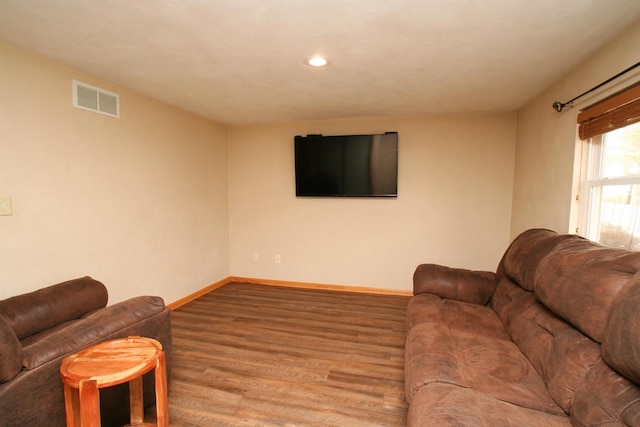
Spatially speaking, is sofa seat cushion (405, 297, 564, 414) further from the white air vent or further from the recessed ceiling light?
the white air vent

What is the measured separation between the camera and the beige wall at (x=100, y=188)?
211 cm

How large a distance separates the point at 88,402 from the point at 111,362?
166mm

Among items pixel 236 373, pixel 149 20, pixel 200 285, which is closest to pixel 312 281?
pixel 200 285

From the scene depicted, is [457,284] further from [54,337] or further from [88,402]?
[54,337]

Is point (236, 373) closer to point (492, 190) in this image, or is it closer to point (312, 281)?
point (312, 281)

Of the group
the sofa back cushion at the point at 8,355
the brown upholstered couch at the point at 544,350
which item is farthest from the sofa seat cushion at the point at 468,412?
the sofa back cushion at the point at 8,355

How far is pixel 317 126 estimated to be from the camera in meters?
4.19

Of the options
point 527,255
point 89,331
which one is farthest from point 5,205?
point 527,255

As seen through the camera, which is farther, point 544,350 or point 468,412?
point 544,350

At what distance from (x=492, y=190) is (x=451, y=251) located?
35.0 inches

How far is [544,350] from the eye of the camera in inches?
60.5

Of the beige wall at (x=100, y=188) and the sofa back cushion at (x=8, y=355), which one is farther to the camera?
the beige wall at (x=100, y=188)

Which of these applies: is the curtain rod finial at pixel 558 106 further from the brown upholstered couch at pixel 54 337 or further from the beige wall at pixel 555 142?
the brown upholstered couch at pixel 54 337

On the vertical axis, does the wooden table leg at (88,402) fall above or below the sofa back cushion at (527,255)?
below
